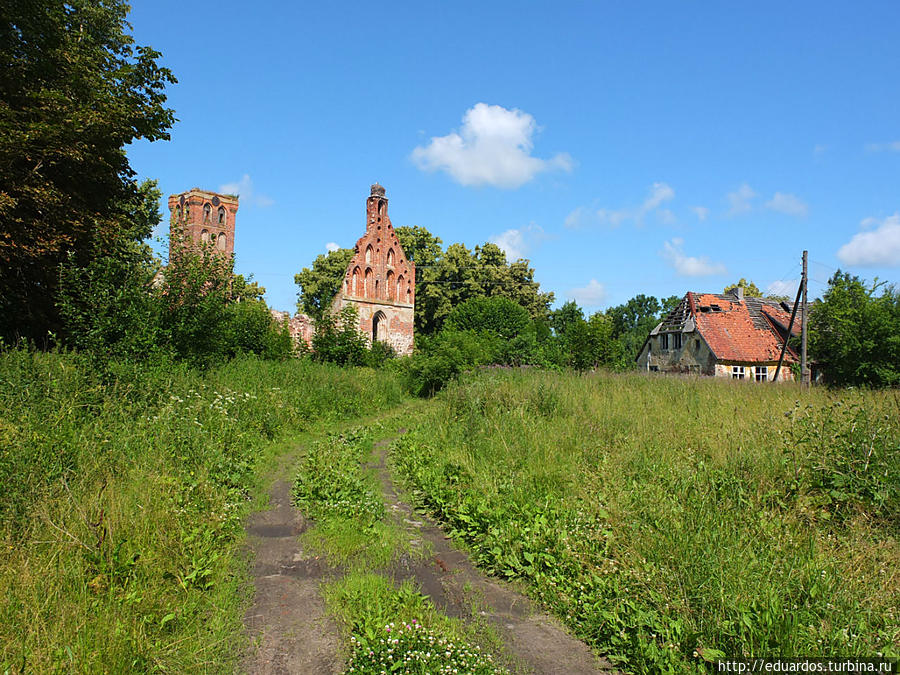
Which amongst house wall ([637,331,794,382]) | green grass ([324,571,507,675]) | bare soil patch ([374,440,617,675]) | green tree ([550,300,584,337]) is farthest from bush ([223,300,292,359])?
green tree ([550,300,584,337])

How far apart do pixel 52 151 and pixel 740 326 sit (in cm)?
4218

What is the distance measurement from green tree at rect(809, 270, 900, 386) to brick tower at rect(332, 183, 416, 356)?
93.0 feet

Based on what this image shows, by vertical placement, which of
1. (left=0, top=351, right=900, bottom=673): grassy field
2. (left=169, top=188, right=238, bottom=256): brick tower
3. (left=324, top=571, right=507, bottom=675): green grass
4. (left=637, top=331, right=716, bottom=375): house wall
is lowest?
(left=324, top=571, right=507, bottom=675): green grass

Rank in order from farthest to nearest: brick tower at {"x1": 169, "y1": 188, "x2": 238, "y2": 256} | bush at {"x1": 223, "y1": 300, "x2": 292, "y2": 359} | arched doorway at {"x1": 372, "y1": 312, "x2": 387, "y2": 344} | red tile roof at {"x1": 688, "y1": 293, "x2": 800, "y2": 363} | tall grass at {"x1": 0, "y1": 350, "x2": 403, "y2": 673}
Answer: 1. brick tower at {"x1": 169, "y1": 188, "x2": 238, "y2": 256}
2. arched doorway at {"x1": 372, "y1": 312, "x2": 387, "y2": 344}
3. red tile roof at {"x1": 688, "y1": 293, "x2": 800, "y2": 363}
4. bush at {"x1": 223, "y1": 300, "x2": 292, "y2": 359}
5. tall grass at {"x1": 0, "y1": 350, "x2": 403, "y2": 673}

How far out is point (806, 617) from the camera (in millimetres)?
3494

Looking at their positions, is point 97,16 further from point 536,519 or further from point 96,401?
point 536,519

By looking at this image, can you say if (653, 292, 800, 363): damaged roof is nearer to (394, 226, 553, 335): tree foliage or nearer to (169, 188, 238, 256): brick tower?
(394, 226, 553, 335): tree foliage

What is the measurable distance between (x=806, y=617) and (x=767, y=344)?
40763 millimetres

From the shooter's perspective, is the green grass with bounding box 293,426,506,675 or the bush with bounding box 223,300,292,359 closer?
the green grass with bounding box 293,426,506,675

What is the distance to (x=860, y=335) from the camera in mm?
27547

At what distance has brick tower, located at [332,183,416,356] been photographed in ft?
128

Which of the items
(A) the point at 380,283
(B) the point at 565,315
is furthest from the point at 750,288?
(A) the point at 380,283

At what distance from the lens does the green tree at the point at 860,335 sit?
86.6 ft

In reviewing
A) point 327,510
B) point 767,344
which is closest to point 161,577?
point 327,510
